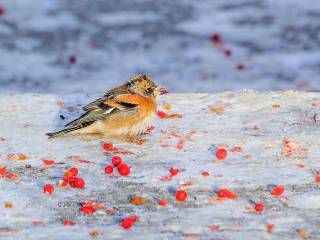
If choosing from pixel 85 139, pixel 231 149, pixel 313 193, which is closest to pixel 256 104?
pixel 231 149

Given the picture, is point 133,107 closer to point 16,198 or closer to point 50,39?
point 16,198

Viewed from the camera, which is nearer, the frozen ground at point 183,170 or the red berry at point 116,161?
the frozen ground at point 183,170

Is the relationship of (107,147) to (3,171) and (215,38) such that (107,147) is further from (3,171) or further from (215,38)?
(215,38)

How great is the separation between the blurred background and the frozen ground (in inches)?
147

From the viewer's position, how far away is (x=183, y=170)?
286 inches

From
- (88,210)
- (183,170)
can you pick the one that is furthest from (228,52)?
(88,210)

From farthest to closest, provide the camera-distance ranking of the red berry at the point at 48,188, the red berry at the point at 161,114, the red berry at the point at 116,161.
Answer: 1. the red berry at the point at 161,114
2. the red berry at the point at 116,161
3. the red berry at the point at 48,188

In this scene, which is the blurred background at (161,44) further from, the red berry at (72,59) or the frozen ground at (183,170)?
the frozen ground at (183,170)

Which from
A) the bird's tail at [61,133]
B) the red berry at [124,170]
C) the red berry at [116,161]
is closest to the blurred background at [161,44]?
the bird's tail at [61,133]

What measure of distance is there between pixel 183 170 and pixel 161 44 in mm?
7250

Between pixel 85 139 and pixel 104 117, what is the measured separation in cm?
27

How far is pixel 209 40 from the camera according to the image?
14.6 m

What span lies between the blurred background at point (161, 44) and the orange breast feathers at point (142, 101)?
4.57m

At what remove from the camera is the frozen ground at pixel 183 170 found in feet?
19.8
